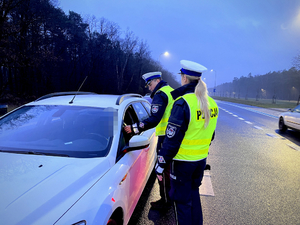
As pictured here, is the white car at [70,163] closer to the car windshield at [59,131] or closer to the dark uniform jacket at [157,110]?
the car windshield at [59,131]

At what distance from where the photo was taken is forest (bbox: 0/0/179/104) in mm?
17625

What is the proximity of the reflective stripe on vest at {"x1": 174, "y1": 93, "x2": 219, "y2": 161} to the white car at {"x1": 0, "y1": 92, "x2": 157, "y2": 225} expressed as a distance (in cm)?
47

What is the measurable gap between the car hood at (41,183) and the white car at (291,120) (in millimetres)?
9420

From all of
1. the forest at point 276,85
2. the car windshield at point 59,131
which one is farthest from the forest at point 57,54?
the forest at point 276,85

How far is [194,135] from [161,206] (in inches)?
61.5

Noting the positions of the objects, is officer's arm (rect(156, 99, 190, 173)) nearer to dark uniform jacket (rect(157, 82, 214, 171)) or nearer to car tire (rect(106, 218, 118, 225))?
dark uniform jacket (rect(157, 82, 214, 171))

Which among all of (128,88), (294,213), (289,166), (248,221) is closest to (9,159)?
(248,221)

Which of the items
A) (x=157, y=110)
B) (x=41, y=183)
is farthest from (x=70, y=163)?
(x=157, y=110)

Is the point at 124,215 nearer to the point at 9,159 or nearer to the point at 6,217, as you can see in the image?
the point at 6,217

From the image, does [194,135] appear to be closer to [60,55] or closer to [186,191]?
[186,191]

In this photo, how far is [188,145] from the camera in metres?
2.06

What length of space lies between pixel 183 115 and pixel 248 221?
2.08 meters

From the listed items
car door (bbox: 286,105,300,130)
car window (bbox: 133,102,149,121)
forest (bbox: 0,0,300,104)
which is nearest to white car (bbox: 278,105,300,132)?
car door (bbox: 286,105,300,130)

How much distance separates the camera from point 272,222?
2855 millimetres
